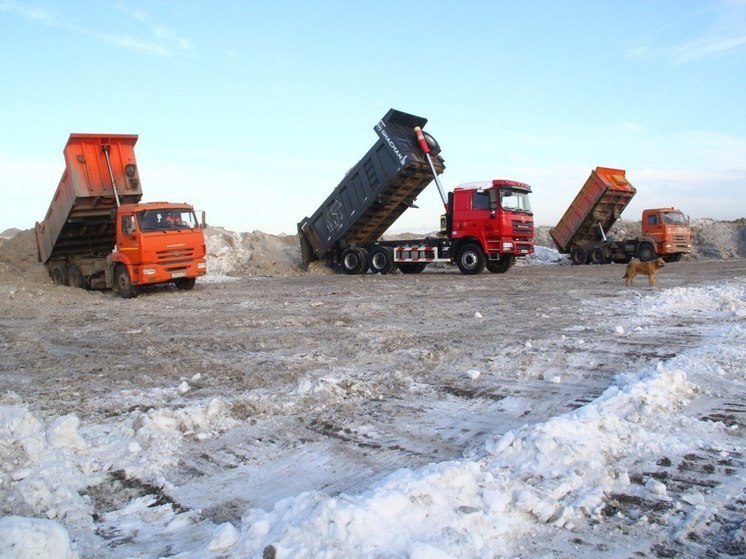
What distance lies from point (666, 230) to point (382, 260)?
12314 millimetres

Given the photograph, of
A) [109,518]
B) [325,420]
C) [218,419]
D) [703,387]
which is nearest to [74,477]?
[109,518]

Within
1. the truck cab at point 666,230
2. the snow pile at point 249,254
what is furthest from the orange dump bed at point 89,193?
the truck cab at point 666,230

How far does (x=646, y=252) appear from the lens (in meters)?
23.7

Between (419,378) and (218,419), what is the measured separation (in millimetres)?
2045

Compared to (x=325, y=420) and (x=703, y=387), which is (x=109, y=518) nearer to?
(x=325, y=420)

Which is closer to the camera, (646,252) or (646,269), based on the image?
(646,269)

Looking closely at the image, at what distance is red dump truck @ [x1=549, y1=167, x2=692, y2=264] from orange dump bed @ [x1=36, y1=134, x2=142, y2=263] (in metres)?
16.8

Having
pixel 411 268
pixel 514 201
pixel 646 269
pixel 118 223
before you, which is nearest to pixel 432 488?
pixel 646 269

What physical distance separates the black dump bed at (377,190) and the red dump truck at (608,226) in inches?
331

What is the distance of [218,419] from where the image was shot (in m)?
4.57

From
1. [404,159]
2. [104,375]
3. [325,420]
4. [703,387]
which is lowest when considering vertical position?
[703,387]

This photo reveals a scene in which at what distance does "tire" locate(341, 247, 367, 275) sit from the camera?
19698mm

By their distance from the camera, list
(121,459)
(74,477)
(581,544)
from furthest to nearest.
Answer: (121,459), (74,477), (581,544)

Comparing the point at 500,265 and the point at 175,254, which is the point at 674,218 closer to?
the point at 500,265
